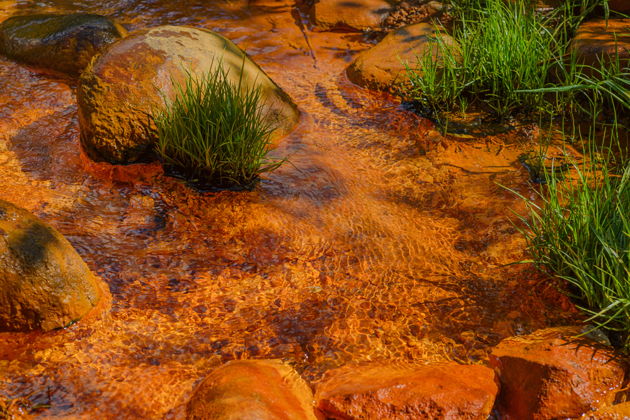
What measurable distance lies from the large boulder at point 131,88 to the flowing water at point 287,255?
0.54 feet

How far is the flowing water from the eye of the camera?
113 inches

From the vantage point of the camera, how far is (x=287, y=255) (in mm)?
3682

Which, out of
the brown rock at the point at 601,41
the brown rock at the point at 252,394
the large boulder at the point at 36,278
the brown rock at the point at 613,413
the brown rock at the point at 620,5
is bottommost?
the brown rock at the point at 613,413

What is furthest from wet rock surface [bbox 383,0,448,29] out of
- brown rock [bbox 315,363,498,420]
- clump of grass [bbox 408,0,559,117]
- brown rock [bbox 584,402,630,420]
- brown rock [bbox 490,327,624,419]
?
brown rock [bbox 584,402,630,420]

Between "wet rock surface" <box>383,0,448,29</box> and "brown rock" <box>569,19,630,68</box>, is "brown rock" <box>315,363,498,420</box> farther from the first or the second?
"wet rock surface" <box>383,0,448,29</box>

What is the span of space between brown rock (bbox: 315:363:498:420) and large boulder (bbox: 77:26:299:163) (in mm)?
2382

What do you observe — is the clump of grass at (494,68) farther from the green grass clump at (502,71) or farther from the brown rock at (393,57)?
the brown rock at (393,57)

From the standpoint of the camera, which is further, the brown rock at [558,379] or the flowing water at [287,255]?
the flowing water at [287,255]

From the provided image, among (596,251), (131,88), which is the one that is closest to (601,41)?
(596,251)

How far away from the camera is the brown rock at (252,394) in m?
2.41

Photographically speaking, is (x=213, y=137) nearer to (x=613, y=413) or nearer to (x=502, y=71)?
(x=502, y=71)

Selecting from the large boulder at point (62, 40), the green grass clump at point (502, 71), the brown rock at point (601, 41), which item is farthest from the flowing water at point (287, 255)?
the brown rock at point (601, 41)

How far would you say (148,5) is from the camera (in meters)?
7.31

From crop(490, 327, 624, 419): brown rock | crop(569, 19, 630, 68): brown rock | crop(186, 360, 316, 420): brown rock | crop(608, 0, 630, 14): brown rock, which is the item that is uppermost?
crop(608, 0, 630, 14): brown rock
